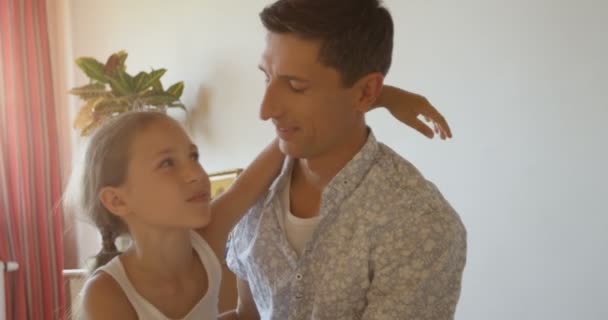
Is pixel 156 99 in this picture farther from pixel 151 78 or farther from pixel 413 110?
pixel 413 110

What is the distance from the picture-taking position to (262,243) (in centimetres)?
127

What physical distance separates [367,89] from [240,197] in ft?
1.12

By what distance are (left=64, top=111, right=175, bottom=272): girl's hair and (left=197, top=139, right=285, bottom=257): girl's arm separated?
0.18 metres

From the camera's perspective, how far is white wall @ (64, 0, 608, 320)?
5.34 ft

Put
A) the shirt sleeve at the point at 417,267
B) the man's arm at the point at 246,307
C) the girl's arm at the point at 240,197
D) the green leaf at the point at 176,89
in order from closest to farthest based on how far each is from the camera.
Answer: the shirt sleeve at the point at 417,267 < the girl's arm at the point at 240,197 < the man's arm at the point at 246,307 < the green leaf at the point at 176,89

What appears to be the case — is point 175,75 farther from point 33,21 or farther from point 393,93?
point 393,93

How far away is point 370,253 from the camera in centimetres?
115

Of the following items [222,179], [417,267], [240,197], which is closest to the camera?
[417,267]

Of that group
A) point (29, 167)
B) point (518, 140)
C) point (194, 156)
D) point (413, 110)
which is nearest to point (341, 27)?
point (413, 110)

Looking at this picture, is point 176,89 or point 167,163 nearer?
point 167,163

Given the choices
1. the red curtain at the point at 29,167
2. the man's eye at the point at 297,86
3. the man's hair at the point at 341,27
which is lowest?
the red curtain at the point at 29,167

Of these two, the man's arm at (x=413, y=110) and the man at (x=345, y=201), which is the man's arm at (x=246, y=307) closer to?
the man at (x=345, y=201)

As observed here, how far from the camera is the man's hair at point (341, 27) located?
1.14m

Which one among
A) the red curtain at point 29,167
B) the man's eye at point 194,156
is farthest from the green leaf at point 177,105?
the man's eye at point 194,156
